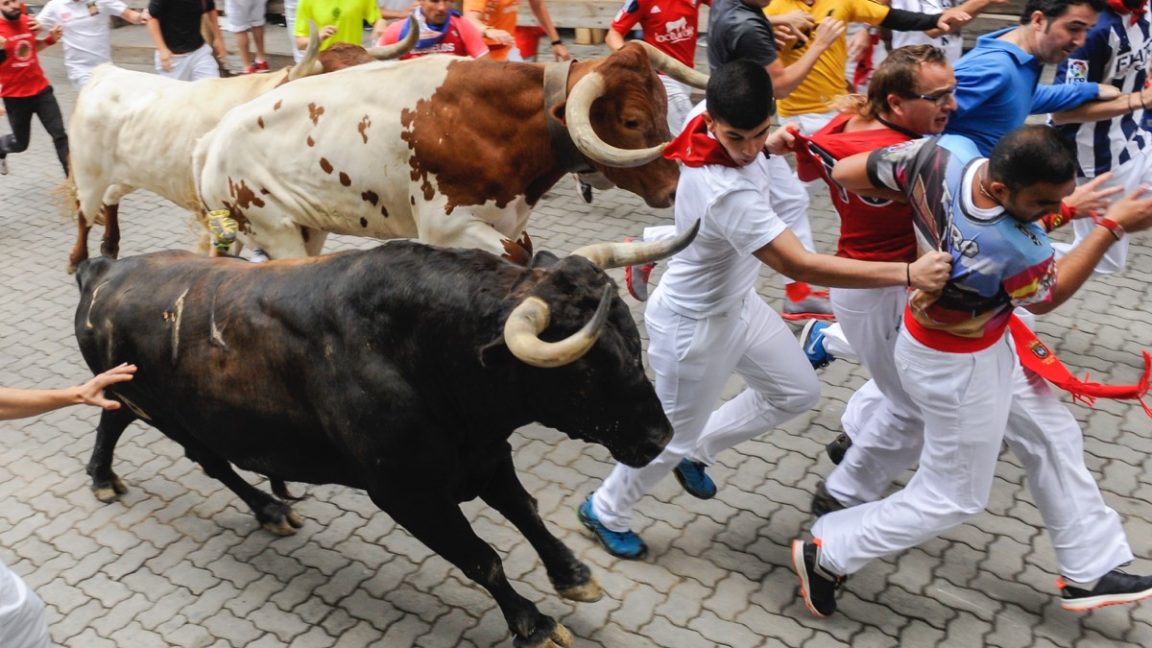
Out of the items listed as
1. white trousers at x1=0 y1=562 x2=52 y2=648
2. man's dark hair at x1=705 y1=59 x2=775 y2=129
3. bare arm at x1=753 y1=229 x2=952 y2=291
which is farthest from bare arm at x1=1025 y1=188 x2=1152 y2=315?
white trousers at x1=0 y1=562 x2=52 y2=648

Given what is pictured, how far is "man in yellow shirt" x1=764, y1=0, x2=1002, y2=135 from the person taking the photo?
6.35 meters

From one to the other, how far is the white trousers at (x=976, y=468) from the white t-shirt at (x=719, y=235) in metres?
0.61

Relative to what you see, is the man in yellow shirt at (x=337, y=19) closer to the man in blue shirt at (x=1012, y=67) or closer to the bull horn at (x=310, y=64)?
the bull horn at (x=310, y=64)

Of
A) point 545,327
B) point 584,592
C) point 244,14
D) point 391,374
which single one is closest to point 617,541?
point 584,592

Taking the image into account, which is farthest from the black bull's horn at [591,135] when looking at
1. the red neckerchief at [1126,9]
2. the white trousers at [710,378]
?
the red neckerchief at [1126,9]

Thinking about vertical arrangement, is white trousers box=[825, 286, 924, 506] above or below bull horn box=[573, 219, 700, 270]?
below

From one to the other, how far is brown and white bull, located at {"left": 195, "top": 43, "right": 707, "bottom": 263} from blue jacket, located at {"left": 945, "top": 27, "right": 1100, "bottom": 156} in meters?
1.22

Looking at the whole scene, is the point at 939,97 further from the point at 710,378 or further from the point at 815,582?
the point at 815,582

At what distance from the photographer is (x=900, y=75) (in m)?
3.87

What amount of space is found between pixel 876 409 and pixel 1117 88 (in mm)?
2423

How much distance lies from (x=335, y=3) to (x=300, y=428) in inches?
182

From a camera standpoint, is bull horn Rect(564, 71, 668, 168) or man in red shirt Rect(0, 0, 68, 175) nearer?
bull horn Rect(564, 71, 668, 168)

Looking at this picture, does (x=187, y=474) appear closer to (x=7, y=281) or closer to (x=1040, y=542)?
(x=7, y=281)

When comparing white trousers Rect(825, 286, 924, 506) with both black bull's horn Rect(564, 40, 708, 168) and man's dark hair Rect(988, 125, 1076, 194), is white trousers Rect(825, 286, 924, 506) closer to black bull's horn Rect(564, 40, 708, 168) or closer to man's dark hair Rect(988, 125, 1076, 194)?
man's dark hair Rect(988, 125, 1076, 194)
